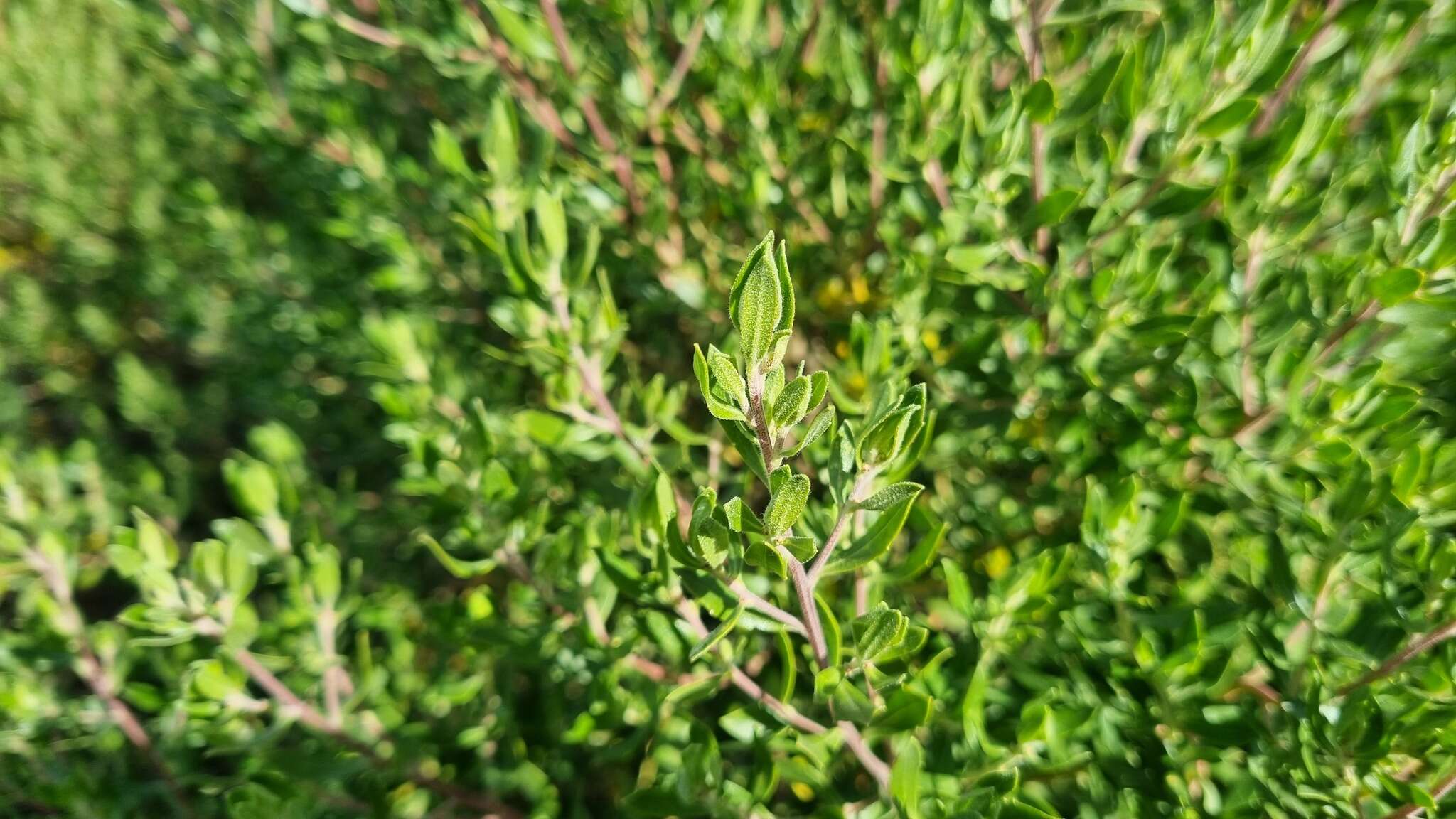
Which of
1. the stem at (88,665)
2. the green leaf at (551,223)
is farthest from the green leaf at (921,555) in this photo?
the stem at (88,665)

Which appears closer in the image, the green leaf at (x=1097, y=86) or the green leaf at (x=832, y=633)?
the green leaf at (x=832, y=633)

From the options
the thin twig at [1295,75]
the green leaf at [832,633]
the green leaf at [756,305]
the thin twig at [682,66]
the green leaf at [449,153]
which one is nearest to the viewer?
the green leaf at [756,305]

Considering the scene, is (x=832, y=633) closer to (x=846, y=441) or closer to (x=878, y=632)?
(x=878, y=632)

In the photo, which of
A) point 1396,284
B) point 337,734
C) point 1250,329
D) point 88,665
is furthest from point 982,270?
point 88,665

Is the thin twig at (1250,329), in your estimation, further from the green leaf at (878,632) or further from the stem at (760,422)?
the stem at (760,422)

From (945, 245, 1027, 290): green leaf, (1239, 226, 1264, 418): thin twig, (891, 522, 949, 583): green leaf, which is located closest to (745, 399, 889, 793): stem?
(891, 522, 949, 583): green leaf

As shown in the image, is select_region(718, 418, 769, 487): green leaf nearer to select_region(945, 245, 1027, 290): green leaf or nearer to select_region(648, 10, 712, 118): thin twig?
select_region(945, 245, 1027, 290): green leaf
